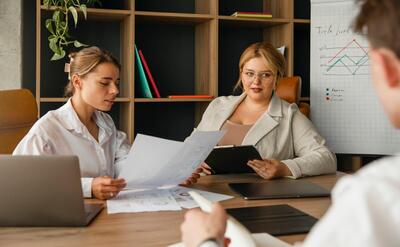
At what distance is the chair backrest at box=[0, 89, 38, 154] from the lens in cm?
215

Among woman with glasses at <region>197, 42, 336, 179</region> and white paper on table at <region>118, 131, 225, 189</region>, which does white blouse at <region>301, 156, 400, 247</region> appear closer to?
white paper on table at <region>118, 131, 225, 189</region>

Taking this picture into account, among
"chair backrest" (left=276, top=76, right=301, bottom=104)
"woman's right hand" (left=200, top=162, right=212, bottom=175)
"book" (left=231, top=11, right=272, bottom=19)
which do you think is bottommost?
"woman's right hand" (left=200, top=162, right=212, bottom=175)

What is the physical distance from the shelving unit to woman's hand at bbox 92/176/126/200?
4.95ft

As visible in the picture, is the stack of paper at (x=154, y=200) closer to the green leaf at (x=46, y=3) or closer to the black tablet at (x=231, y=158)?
the black tablet at (x=231, y=158)

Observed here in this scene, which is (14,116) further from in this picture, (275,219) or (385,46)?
(385,46)

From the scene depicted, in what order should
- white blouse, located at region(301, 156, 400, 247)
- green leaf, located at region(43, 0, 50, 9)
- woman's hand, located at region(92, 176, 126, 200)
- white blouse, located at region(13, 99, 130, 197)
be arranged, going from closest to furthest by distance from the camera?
white blouse, located at region(301, 156, 400, 247) → woman's hand, located at region(92, 176, 126, 200) → white blouse, located at region(13, 99, 130, 197) → green leaf, located at region(43, 0, 50, 9)

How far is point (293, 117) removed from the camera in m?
2.46

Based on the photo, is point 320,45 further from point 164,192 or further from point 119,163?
point 164,192

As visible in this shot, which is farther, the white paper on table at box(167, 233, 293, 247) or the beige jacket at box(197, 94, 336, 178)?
the beige jacket at box(197, 94, 336, 178)

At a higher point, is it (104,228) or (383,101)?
(383,101)

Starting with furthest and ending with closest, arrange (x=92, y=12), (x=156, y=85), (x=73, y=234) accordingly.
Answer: (x=156, y=85)
(x=92, y=12)
(x=73, y=234)

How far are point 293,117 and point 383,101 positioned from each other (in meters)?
1.87

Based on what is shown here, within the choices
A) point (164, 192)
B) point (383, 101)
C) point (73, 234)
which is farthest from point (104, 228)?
point (383, 101)

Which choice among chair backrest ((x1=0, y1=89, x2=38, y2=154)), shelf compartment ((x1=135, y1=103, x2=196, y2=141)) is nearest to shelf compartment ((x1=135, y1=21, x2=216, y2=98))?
shelf compartment ((x1=135, y1=103, x2=196, y2=141))
